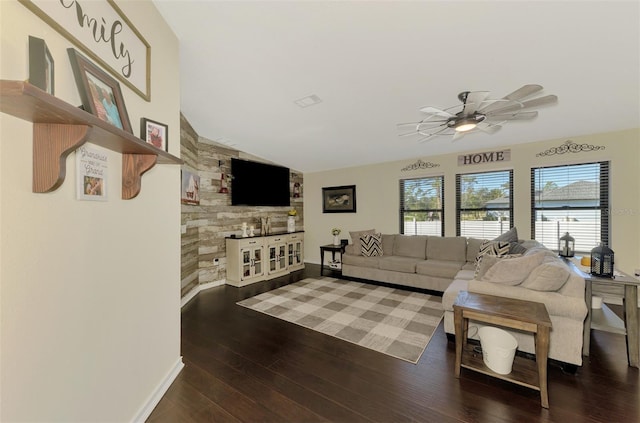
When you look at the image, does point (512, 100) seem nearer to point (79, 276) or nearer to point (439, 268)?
point (439, 268)

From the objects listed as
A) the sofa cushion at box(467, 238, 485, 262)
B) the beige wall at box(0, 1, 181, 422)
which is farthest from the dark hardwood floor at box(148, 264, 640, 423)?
the sofa cushion at box(467, 238, 485, 262)

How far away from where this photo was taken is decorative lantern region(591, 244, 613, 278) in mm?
2178

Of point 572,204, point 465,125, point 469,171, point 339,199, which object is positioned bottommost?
point 572,204

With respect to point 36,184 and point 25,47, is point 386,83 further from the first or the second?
point 36,184

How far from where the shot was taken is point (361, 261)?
189 inches

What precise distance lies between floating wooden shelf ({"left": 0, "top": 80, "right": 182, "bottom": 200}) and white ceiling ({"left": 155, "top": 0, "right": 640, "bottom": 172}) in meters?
1.39

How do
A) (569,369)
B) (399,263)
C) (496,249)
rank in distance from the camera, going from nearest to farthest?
1. (569,369)
2. (496,249)
3. (399,263)

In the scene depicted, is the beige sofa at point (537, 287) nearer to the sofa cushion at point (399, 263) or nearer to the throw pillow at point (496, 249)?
the throw pillow at point (496, 249)

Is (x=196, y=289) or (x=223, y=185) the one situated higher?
(x=223, y=185)

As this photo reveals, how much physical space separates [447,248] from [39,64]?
A: 5.03 meters

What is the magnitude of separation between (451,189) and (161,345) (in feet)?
16.0

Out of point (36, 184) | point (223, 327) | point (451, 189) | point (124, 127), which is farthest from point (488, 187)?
point (36, 184)

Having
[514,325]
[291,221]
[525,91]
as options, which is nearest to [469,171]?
[525,91]

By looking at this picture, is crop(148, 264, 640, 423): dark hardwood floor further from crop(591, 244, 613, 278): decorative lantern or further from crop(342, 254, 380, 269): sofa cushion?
crop(342, 254, 380, 269): sofa cushion
